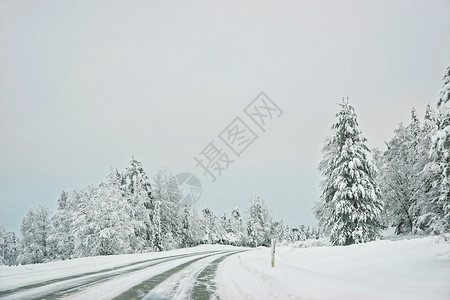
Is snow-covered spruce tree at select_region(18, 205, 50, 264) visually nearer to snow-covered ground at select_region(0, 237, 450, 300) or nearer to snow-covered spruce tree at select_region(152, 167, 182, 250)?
snow-covered spruce tree at select_region(152, 167, 182, 250)

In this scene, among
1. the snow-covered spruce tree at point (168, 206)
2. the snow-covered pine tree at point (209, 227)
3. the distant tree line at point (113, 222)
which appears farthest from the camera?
the snow-covered pine tree at point (209, 227)

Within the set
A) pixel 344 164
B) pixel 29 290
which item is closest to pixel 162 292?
pixel 29 290

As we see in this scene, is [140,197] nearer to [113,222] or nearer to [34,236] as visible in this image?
[113,222]

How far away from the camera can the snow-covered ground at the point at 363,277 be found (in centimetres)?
586

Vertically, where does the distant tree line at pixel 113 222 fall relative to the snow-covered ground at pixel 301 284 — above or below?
above

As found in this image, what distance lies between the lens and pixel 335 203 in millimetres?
22281

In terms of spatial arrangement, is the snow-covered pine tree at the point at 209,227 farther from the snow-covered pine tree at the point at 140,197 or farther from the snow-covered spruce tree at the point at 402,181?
the snow-covered spruce tree at the point at 402,181

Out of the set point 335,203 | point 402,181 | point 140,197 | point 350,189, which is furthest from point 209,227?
point 350,189

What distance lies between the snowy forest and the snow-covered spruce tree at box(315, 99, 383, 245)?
0.07 m

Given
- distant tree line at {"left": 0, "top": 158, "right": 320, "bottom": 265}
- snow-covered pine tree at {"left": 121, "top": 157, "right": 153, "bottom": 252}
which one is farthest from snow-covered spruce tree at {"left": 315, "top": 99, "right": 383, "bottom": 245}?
snow-covered pine tree at {"left": 121, "top": 157, "right": 153, "bottom": 252}

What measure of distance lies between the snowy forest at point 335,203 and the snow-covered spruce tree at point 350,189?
7cm

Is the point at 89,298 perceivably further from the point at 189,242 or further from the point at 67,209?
the point at 189,242

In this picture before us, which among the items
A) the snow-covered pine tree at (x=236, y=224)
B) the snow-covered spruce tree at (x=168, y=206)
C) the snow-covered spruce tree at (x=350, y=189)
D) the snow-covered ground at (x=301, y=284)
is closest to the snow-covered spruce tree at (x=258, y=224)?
the snow-covered pine tree at (x=236, y=224)

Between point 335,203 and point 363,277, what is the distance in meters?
13.7
